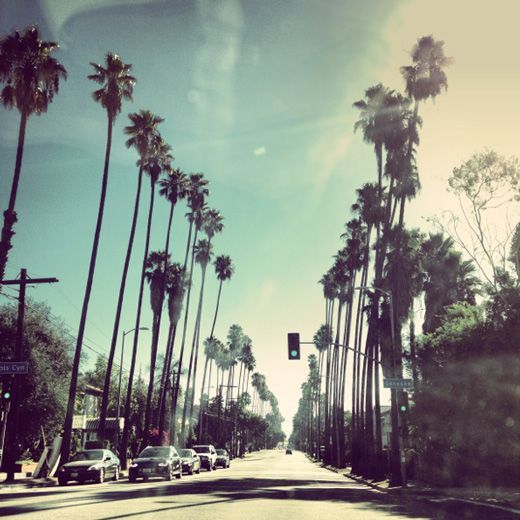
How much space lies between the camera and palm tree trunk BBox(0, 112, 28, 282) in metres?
22.4

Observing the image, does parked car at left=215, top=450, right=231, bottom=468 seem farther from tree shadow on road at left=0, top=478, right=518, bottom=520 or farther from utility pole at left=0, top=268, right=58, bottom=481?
tree shadow on road at left=0, top=478, right=518, bottom=520

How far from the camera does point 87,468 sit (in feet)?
76.4

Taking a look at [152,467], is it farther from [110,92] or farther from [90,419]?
[90,419]

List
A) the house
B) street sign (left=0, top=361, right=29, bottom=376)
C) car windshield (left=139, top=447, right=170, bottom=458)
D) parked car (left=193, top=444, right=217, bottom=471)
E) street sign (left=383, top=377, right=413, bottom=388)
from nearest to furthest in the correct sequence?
street sign (left=0, top=361, right=29, bottom=376)
street sign (left=383, top=377, right=413, bottom=388)
car windshield (left=139, top=447, right=170, bottom=458)
parked car (left=193, top=444, right=217, bottom=471)
the house

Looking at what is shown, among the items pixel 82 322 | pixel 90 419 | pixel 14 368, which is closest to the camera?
pixel 14 368

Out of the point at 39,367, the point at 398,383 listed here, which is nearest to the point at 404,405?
the point at 398,383

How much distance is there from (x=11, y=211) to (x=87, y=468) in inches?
441

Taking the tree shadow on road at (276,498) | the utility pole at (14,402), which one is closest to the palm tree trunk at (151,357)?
the utility pole at (14,402)

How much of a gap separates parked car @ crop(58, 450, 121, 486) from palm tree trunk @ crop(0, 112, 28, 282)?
27.4 ft

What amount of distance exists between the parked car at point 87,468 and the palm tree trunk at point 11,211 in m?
8.36

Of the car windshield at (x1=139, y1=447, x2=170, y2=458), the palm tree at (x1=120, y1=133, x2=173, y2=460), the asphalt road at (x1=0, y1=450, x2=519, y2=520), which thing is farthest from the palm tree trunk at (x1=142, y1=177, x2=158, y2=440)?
the asphalt road at (x1=0, y1=450, x2=519, y2=520)

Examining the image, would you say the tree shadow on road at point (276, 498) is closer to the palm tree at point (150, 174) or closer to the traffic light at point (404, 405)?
the traffic light at point (404, 405)

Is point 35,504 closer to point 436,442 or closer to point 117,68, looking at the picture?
point 436,442

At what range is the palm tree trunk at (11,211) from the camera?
22.4 metres
